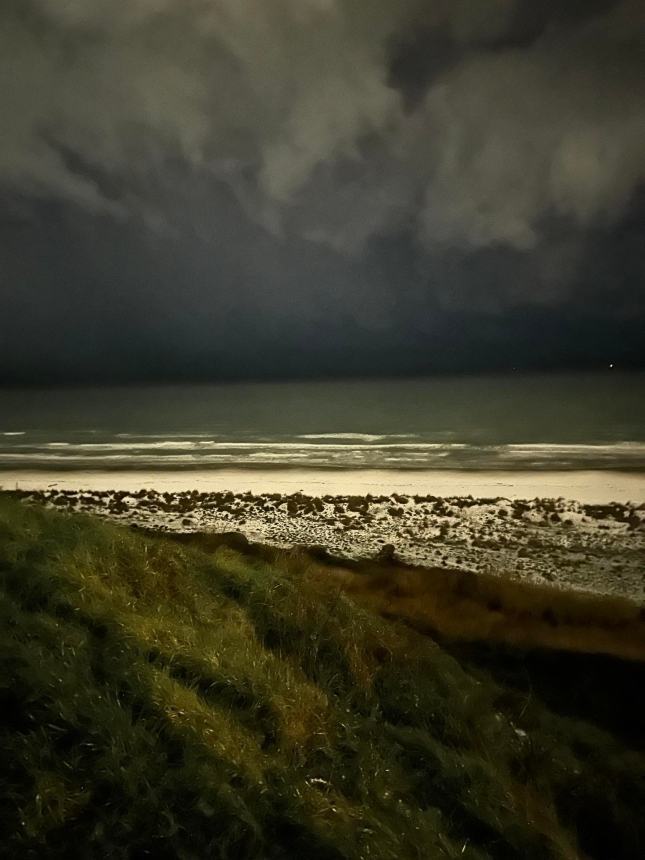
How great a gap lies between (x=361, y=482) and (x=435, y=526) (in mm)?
2323

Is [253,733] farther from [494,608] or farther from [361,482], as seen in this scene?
[361,482]

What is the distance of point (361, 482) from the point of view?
11.1 m

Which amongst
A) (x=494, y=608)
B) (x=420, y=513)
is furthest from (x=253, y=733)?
(x=420, y=513)

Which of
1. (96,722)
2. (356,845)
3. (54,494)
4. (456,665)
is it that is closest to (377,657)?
(456,665)

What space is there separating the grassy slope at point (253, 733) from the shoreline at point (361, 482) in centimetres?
517

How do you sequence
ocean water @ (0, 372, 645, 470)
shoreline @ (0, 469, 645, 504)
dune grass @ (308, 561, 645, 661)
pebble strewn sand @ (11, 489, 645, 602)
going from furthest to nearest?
ocean water @ (0, 372, 645, 470) → shoreline @ (0, 469, 645, 504) → pebble strewn sand @ (11, 489, 645, 602) → dune grass @ (308, 561, 645, 661)

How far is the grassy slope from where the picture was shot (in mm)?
2615

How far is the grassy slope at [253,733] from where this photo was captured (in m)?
2.62

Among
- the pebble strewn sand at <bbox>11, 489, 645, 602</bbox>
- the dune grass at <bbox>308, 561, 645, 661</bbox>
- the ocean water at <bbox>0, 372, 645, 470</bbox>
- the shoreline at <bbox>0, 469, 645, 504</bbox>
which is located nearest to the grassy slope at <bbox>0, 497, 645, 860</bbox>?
the dune grass at <bbox>308, 561, 645, 661</bbox>

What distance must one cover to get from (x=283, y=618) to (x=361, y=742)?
1516mm

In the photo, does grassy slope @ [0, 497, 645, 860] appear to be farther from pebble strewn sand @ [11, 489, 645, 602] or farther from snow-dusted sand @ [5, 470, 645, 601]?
snow-dusted sand @ [5, 470, 645, 601]

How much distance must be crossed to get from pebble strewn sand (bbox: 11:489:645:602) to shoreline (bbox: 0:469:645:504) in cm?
35

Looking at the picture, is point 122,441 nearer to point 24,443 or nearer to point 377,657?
point 24,443

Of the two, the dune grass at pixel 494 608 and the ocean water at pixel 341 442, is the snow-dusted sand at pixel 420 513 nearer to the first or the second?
the dune grass at pixel 494 608
